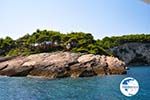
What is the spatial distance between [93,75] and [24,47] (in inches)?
1166

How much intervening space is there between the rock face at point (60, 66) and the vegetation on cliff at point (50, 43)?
9847mm

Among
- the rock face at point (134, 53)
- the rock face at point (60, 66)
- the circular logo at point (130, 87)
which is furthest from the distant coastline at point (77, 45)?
the circular logo at point (130, 87)

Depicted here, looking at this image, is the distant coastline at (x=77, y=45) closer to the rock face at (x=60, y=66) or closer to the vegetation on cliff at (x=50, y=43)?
the vegetation on cliff at (x=50, y=43)

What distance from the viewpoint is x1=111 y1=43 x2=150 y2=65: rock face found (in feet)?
353

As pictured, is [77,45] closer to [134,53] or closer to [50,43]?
[50,43]

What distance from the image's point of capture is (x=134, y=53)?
108m

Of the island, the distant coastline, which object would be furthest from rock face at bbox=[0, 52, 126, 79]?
the distant coastline

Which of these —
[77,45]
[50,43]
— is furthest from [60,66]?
[50,43]

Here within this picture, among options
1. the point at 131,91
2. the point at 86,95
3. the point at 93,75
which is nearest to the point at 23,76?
the point at 93,75

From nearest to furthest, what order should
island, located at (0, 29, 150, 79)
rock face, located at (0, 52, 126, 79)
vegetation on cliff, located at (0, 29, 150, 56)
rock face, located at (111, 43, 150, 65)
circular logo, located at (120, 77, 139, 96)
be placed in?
circular logo, located at (120, 77, 139, 96) < rock face, located at (0, 52, 126, 79) < island, located at (0, 29, 150, 79) < vegetation on cliff, located at (0, 29, 150, 56) < rock face, located at (111, 43, 150, 65)

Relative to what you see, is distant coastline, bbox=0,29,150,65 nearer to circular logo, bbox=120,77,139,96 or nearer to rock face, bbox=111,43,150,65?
rock face, bbox=111,43,150,65

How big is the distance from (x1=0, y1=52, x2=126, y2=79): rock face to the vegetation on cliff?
9.85 m

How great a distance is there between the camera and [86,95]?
30562mm

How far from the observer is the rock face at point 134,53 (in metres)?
108
